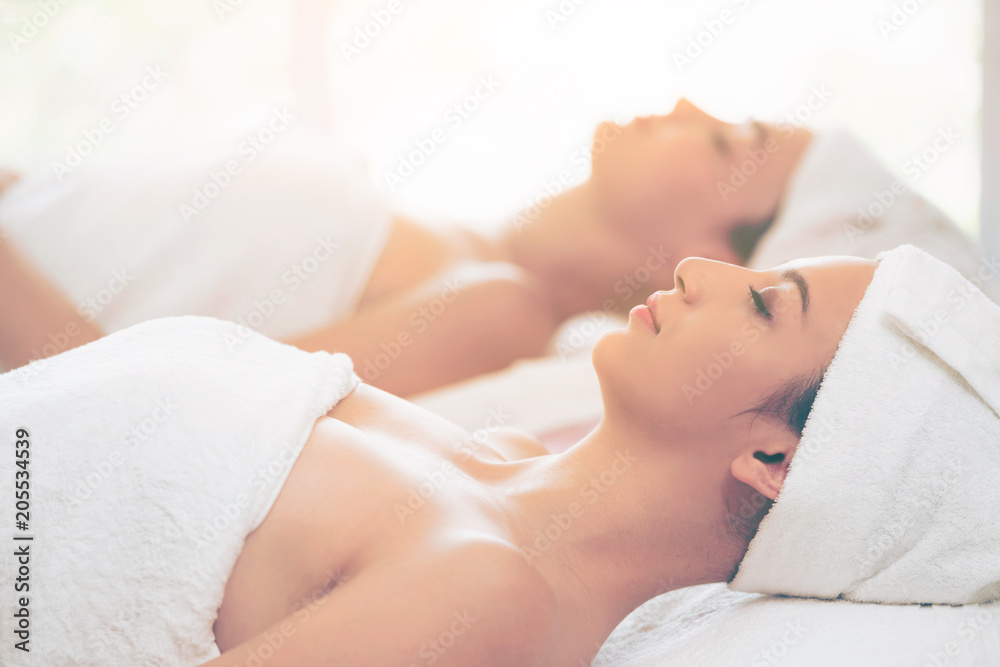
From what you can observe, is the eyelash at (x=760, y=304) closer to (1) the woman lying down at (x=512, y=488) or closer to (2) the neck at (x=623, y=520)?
(1) the woman lying down at (x=512, y=488)

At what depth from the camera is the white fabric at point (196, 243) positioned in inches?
63.8

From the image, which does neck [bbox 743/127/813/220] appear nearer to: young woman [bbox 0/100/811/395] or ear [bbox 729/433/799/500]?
young woman [bbox 0/100/811/395]

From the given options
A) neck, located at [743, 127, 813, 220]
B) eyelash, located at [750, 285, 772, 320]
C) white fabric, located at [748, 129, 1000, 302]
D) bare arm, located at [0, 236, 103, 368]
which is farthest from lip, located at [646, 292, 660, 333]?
bare arm, located at [0, 236, 103, 368]

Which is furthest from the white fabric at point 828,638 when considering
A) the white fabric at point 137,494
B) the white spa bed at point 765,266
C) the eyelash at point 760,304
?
the white fabric at point 137,494

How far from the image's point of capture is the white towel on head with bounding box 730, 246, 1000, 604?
844 mm

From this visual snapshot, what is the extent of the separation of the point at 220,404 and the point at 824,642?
2.43ft

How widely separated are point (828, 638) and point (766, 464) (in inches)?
8.2

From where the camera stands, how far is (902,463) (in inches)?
33.0

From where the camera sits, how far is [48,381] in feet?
3.01

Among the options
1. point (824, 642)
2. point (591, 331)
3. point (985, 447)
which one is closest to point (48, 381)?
point (824, 642)

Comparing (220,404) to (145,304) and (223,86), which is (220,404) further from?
(223,86)

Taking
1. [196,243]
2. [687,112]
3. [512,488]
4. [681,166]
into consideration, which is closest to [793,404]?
[512,488]

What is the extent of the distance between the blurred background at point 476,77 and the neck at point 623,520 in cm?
111

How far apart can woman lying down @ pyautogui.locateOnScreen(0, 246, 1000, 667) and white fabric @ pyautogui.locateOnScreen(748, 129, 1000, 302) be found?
67 cm
